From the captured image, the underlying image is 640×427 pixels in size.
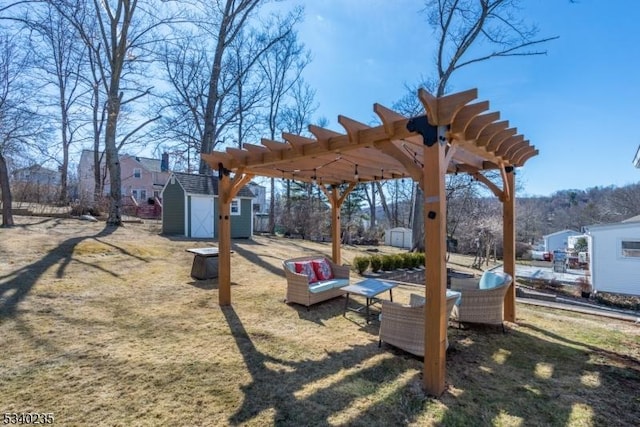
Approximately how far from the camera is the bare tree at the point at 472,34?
34.0 ft

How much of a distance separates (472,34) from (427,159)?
1117 cm

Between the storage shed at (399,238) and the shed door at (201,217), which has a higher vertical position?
the shed door at (201,217)

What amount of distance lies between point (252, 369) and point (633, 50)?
11356 mm

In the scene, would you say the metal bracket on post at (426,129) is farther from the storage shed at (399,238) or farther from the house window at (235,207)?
the storage shed at (399,238)

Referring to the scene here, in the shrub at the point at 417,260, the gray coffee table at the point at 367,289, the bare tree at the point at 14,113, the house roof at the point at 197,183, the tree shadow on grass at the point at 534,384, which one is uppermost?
the bare tree at the point at 14,113

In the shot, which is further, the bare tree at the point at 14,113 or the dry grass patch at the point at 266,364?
the bare tree at the point at 14,113

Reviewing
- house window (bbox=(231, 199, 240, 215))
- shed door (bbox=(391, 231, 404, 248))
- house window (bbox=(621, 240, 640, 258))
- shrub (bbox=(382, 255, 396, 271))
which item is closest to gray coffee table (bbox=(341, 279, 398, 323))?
shrub (bbox=(382, 255, 396, 271))

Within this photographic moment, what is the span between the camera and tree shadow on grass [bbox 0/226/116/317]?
4.64m

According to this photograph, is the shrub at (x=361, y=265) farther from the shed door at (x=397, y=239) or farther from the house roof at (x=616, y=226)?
the shed door at (x=397, y=239)

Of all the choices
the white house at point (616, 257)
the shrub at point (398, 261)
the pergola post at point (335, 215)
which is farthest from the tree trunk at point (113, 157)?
the white house at point (616, 257)

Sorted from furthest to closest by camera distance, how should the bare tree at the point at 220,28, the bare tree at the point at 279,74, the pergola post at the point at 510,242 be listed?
the bare tree at the point at 279,74
the bare tree at the point at 220,28
the pergola post at the point at 510,242

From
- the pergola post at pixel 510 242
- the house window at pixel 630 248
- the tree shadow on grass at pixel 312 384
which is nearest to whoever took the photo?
the tree shadow on grass at pixel 312 384

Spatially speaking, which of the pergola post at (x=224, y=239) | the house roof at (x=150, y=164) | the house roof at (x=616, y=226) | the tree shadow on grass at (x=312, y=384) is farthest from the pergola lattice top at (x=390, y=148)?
the house roof at (x=150, y=164)

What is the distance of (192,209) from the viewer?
1320cm
